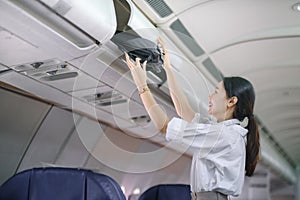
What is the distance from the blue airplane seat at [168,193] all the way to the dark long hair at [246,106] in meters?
0.73

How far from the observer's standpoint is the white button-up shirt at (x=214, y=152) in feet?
6.97

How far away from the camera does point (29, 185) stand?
230cm

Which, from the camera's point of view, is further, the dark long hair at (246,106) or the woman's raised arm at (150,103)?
the dark long hair at (246,106)

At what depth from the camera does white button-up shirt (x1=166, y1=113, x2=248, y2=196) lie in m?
2.12

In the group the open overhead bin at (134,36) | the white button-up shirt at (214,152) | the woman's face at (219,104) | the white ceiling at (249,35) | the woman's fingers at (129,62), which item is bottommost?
the white button-up shirt at (214,152)

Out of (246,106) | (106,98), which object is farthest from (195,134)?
(106,98)

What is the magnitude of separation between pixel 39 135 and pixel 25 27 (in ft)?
6.95

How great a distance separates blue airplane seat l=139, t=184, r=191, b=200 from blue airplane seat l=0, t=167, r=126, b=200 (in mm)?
927

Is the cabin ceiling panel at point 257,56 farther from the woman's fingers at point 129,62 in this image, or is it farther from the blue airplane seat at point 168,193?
the woman's fingers at point 129,62

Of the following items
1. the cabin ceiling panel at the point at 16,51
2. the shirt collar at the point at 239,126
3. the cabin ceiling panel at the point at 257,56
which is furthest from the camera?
the cabin ceiling panel at the point at 257,56

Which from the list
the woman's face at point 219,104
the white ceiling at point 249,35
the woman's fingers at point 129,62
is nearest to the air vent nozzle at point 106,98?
the white ceiling at point 249,35

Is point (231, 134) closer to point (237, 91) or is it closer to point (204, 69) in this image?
point (237, 91)

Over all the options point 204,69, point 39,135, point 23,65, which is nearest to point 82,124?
point 39,135

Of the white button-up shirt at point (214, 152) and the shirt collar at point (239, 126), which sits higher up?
the shirt collar at point (239, 126)
